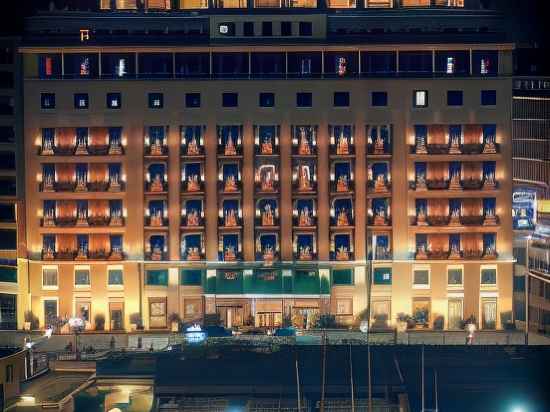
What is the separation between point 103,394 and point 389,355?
502 inches

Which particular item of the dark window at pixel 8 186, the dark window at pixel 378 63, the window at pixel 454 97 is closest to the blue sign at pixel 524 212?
→ the window at pixel 454 97

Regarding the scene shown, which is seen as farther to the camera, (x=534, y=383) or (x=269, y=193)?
(x=269, y=193)

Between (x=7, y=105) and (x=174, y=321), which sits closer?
(x=174, y=321)

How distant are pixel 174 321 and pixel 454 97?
1777 centimetres

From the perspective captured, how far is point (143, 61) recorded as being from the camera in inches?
4700

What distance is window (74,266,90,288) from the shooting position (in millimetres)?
119500

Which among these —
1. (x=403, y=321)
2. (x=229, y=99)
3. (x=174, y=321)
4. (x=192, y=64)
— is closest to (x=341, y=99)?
(x=229, y=99)

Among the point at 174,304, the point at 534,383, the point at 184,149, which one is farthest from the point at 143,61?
the point at 534,383

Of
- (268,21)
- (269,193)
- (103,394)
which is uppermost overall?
(268,21)

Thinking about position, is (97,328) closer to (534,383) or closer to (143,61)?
(143,61)

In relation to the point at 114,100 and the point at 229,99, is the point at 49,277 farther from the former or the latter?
the point at 229,99

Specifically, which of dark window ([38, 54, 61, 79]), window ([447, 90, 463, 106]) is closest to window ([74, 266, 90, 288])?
dark window ([38, 54, 61, 79])

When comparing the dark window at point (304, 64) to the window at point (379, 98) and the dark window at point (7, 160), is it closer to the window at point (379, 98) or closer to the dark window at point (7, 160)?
the window at point (379, 98)

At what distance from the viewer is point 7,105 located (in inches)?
4747
